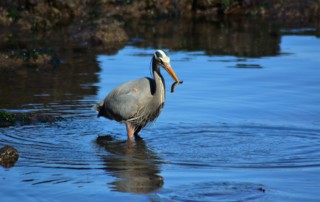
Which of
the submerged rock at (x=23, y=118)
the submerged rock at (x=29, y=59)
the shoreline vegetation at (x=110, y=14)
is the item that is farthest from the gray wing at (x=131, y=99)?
the shoreline vegetation at (x=110, y=14)

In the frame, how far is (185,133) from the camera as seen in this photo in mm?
11570

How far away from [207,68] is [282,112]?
391 cm

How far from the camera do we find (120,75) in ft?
51.5

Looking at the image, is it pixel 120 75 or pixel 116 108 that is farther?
pixel 120 75

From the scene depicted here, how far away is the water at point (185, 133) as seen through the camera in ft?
28.7

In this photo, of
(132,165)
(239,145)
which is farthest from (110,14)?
(132,165)

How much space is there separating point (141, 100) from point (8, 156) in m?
2.33

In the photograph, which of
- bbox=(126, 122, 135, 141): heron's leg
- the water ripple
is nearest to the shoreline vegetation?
bbox=(126, 122, 135, 141): heron's leg

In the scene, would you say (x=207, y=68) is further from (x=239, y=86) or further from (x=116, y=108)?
(x=116, y=108)

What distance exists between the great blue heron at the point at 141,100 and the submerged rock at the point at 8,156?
2.03 m

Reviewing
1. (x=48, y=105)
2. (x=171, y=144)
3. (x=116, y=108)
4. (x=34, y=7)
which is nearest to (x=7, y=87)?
(x=48, y=105)

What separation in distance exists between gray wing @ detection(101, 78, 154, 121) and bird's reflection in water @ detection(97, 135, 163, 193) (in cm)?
37

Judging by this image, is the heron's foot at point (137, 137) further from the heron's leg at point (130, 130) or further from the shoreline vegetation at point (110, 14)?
the shoreline vegetation at point (110, 14)

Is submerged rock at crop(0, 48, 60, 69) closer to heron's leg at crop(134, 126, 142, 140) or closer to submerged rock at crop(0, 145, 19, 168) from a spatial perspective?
heron's leg at crop(134, 126, 142, 140)
